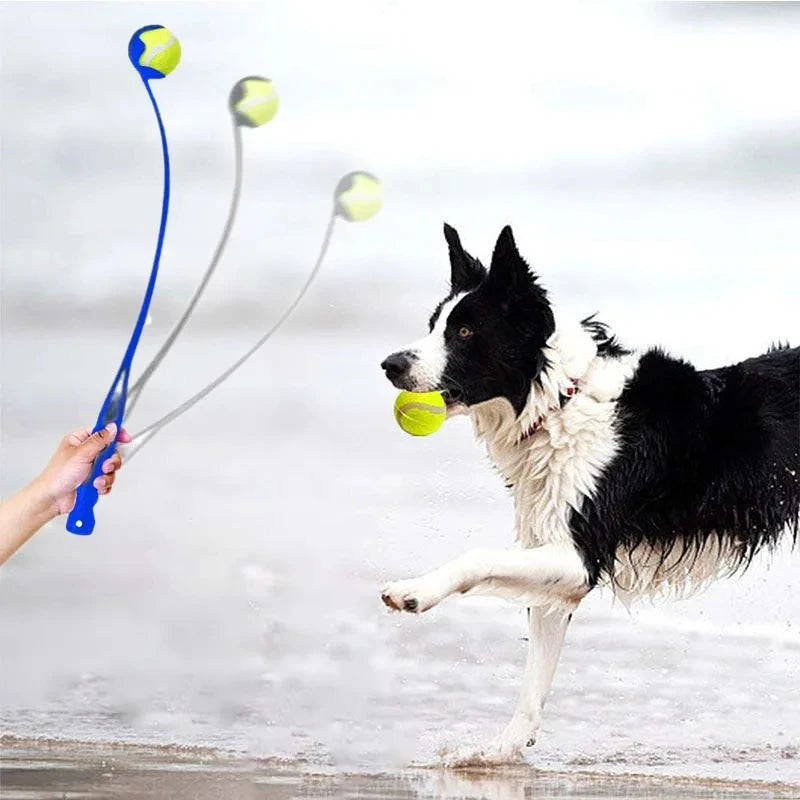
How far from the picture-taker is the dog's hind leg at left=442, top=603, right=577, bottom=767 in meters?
3.41

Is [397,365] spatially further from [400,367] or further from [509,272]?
[509,272]

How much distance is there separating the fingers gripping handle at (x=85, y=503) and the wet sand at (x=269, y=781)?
57 cm

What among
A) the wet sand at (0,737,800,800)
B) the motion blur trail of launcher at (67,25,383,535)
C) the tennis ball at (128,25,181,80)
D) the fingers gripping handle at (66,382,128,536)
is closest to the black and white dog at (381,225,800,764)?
the wet sand at (0,737,800,800)

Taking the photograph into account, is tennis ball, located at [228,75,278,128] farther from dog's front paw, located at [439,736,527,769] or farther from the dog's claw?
dog's front paw, located at [439,736,527,769]

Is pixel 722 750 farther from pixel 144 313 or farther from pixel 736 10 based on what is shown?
pixel 736 10

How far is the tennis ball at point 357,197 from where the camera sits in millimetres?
3154

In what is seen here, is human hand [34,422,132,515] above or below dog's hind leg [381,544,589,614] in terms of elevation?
above

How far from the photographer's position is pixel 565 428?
3.35m

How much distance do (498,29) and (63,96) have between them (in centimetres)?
184

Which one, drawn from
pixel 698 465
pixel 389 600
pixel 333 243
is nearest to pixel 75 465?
pixel 389 600

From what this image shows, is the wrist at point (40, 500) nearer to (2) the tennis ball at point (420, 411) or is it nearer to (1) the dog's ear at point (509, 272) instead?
(2) the tennis ball at point (420, 411)

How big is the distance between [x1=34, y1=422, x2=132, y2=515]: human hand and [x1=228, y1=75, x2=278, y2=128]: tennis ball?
905 mm

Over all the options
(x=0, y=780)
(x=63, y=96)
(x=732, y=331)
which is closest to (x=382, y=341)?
(x=732, y=331)

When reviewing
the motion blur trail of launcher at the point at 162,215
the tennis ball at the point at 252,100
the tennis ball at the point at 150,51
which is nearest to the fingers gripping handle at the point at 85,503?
the motion blur trail of launcher at the point at 162,215
